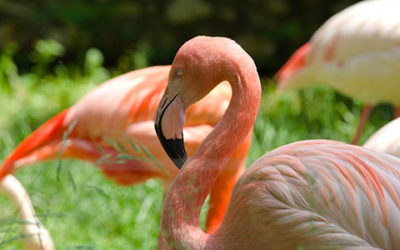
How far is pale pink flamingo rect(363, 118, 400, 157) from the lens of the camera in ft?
6.57

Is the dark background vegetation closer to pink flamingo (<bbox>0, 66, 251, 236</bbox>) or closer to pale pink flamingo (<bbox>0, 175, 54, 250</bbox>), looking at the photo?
pink flamingo (<bbox>0, 66, 251, 236</bbox>)

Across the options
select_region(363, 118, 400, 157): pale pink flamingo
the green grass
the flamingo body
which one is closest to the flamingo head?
the green grass

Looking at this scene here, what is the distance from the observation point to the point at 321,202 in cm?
152

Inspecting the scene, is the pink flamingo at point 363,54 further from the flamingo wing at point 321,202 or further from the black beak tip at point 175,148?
the flamingo wing at point 321,202

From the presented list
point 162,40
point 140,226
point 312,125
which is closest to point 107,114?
point 140,226

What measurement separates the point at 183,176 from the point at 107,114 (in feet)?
2.22

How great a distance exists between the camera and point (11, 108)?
12.1ft

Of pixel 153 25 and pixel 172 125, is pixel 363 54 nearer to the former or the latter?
pixel 172 125

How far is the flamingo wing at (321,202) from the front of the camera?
1.51 m

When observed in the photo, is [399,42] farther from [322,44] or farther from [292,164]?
[292,164]

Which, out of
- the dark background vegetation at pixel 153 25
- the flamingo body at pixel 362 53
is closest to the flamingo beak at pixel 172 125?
the flamingo body at pixel 362 53

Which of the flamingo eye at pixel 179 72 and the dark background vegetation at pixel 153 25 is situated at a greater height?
the flamingo eye at pixel 179 72

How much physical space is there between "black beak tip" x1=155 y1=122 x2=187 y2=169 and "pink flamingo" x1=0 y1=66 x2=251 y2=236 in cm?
27

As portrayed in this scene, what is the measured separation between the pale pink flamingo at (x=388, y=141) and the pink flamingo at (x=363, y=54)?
0.83 meters
